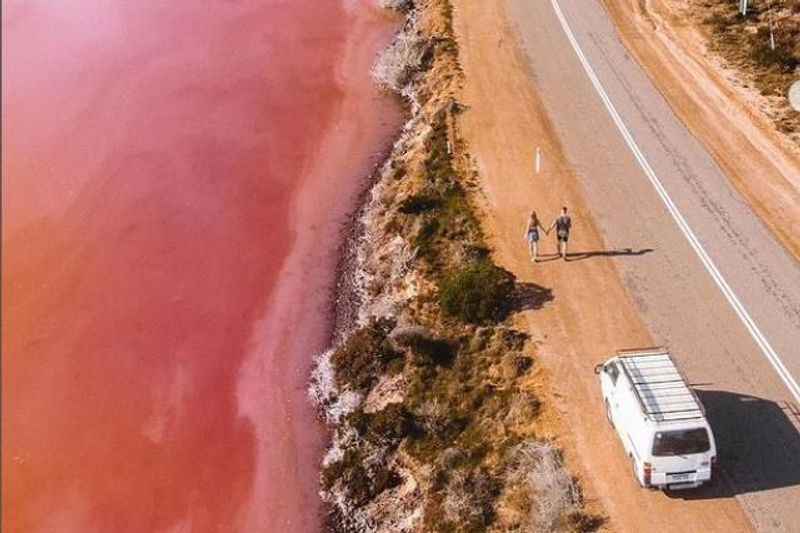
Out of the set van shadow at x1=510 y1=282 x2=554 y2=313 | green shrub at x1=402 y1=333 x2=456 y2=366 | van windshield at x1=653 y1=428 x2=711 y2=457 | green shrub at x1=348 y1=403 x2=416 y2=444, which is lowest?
green shrub at x1=348 y1=403 x2=416 y2=444

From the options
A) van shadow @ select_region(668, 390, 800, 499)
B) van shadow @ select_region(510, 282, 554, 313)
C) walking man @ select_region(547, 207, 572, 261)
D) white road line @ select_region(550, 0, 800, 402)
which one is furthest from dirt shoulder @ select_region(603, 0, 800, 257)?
van shadow @ select_region(510, 282, 554, 313)

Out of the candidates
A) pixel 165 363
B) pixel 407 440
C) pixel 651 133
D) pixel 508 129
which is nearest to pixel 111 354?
pixel 165 363

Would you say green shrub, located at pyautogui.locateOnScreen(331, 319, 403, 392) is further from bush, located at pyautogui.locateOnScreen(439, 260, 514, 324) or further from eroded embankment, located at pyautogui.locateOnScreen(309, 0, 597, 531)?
bush, located at pyautogui.locateOnScreen(439, 260, 514, 324)

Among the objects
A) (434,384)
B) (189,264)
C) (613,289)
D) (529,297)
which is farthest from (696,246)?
(189,264)

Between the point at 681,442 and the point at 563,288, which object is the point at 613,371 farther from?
the point at 563,288

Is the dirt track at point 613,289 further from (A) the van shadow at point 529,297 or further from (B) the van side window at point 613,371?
(B) the van side window at point 613,371

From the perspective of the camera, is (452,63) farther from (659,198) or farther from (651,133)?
(659,198)
